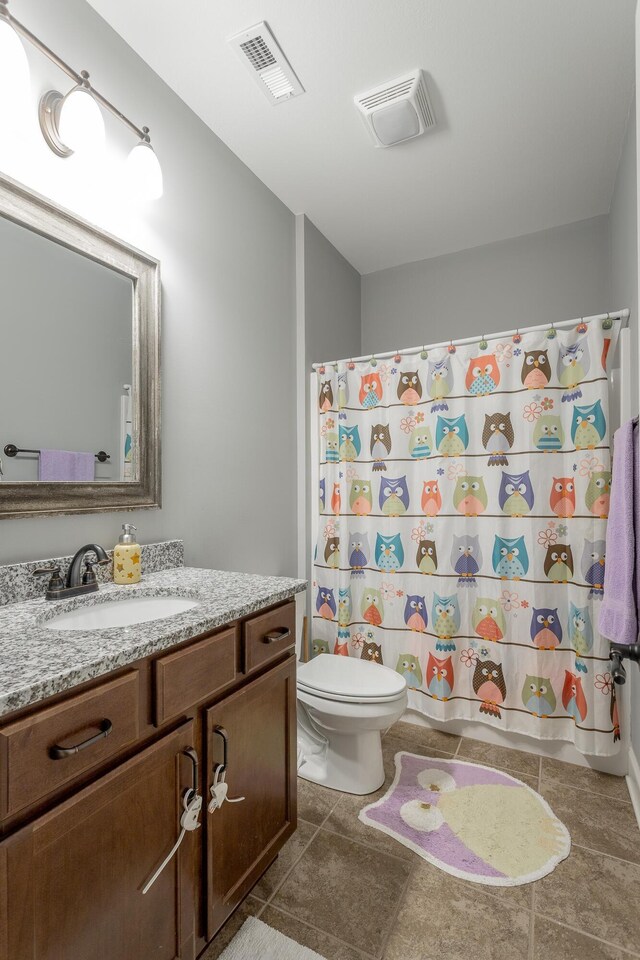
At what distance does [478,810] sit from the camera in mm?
1634

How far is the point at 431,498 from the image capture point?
2.16m

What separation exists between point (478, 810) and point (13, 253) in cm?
226

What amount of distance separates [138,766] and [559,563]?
5.65ft

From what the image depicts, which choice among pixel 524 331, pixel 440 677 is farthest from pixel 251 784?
pixel 524 331

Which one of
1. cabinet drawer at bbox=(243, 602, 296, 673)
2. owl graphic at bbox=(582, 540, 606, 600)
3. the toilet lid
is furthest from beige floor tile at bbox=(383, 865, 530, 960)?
owl graphic at bbox=(582, 540, 606, 600)

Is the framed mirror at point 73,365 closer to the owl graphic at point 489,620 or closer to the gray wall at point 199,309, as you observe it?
the gray wall at point 199,309

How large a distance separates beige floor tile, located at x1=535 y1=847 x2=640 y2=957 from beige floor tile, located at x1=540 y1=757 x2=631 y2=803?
0.37 metres

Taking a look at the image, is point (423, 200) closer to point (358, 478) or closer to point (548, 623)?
point (358, 478)

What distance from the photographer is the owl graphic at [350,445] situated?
237 cm

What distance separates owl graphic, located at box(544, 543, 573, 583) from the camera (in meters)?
1.91

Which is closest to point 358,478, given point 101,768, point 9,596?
point 9,596

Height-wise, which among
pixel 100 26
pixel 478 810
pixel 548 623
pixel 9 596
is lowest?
pixel 478 810

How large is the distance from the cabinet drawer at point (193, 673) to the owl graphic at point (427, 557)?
4.11 feet

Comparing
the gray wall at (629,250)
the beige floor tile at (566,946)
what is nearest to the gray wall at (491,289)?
the gray wall at (629,250)
